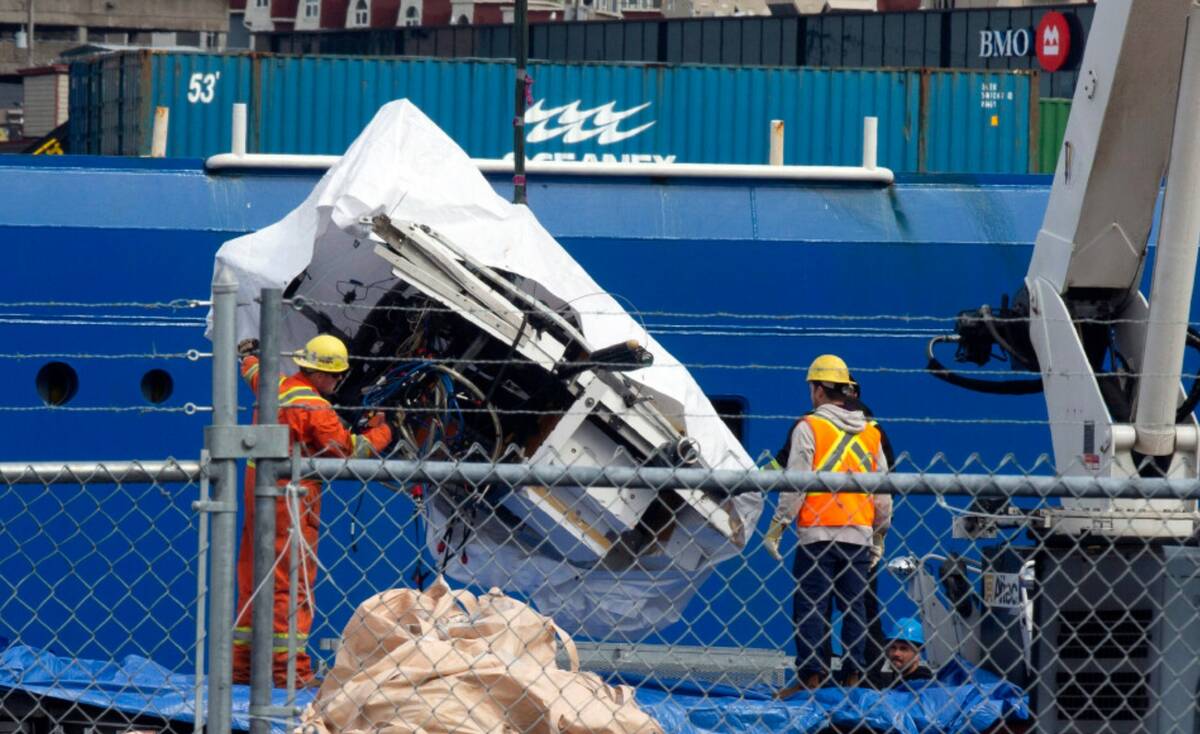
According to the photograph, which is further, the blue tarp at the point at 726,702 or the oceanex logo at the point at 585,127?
the oceanex logo at the point at 585,127

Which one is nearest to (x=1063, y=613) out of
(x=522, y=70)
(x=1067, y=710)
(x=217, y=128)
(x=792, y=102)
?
(x=1067, y=710)

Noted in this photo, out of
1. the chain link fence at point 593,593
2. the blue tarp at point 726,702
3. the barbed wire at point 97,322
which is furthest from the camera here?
the barbed wire at point 97,322

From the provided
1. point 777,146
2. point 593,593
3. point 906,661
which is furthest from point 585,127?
point 906,661

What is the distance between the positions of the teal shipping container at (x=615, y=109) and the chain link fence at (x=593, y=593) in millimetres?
6696

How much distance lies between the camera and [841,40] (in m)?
34.9

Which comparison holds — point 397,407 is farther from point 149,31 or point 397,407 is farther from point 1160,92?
point 149,31

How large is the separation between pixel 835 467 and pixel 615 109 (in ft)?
28.8

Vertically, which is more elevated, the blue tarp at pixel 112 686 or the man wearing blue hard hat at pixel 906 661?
the blue tarp at pixel 112 686

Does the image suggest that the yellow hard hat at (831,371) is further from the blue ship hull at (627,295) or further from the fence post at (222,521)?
the fence post at (222,521)

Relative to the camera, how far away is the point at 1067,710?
21.8 feet

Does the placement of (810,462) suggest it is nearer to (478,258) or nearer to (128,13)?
(478,258)

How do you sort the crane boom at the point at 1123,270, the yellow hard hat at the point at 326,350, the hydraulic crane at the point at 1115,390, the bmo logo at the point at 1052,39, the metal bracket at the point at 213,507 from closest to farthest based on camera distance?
the metal bracket at the point at 213,507 < the hydraulic crane at the point at 1115,390 < the crane boom at the point at 1123,270 < the yellow hard hat at the point at 326,350 < the bmo logo at the point at 1052,39

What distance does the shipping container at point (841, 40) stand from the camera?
1359 inches

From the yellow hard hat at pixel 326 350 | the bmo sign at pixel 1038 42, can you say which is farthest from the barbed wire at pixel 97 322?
the bmo sign at pixel 1038 42
